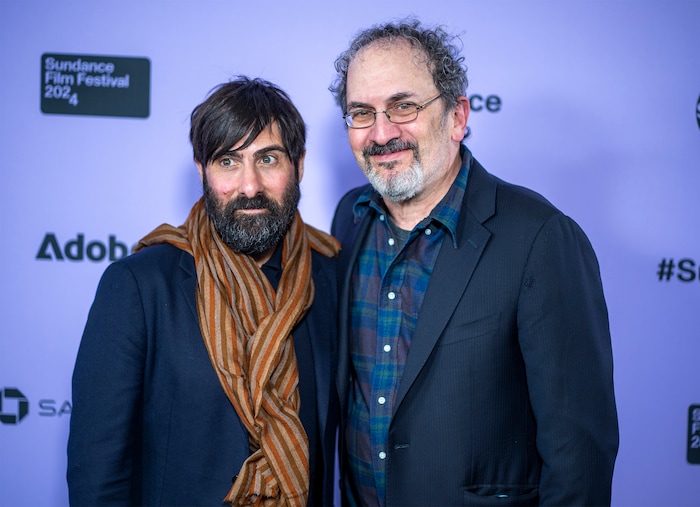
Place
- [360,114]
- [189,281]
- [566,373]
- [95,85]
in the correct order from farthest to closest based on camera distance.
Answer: [95,85]
[360,114]
[189,281]
[566,373]

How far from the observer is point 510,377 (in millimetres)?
1610

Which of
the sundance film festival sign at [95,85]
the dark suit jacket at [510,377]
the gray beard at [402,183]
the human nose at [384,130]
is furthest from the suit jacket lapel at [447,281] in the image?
the sundance film festival sign at [95,85]

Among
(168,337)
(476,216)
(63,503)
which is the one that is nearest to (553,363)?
(476,216)

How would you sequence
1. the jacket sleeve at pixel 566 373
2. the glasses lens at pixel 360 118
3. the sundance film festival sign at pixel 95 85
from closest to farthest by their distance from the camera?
the jacket sleeve at pixel 566 373
the glasses lens at pixel 360 118
the sundance film festival sign at pixel 95 85

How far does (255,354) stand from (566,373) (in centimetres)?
78

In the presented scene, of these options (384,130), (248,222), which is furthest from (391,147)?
(248,222)

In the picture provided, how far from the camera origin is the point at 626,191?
2471 mm

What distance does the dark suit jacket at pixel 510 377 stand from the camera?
1.53 m

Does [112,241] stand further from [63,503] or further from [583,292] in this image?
[583,292]

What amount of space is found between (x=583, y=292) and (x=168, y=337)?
1057 mm

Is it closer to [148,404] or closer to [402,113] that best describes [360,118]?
[402,113]

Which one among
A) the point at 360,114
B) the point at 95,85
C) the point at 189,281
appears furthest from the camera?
the point at 95,85

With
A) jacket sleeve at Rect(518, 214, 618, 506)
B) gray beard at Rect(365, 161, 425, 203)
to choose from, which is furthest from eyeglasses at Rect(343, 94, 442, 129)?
jacket sleeve at Rect(518, 214, 618, 506)

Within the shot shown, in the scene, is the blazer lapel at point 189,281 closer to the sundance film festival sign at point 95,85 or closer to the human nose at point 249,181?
the human nose at point 249,181
